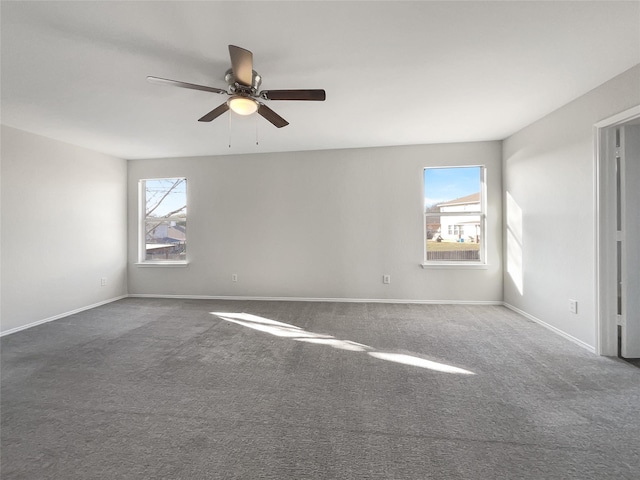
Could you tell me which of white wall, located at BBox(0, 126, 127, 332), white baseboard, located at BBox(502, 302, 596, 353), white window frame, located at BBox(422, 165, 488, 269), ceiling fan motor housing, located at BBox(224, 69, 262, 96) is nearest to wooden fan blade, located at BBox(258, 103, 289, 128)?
ceiling fan motor housing, located at BBox(224, 69, 262, 96)

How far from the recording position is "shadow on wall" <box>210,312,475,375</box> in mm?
2367

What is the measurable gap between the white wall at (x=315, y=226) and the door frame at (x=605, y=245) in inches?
66.3

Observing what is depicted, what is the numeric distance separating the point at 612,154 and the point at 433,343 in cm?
242

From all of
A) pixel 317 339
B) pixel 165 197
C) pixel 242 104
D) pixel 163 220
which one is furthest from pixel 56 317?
pixel 242 104

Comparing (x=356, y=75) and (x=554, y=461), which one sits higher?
(x=356, y=75)

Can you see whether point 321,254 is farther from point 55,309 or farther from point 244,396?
point 55,309

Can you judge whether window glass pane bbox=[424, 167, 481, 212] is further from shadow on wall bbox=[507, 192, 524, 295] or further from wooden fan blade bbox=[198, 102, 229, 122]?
Answer: wooden fan blade bbox=[198, 102, 229, 122]

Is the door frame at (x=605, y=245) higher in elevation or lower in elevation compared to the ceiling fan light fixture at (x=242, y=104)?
lower

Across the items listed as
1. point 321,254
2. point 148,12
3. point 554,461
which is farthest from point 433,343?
point 148,12

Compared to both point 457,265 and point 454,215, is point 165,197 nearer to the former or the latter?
point 454,215

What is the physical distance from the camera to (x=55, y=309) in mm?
3787

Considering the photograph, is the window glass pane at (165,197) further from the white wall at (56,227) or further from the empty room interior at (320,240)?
the white wall at (56,227)

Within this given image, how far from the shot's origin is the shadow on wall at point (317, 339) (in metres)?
2.37

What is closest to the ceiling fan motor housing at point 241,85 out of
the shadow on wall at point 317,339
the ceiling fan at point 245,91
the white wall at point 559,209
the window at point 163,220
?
the ceiling fan at point 245,91
